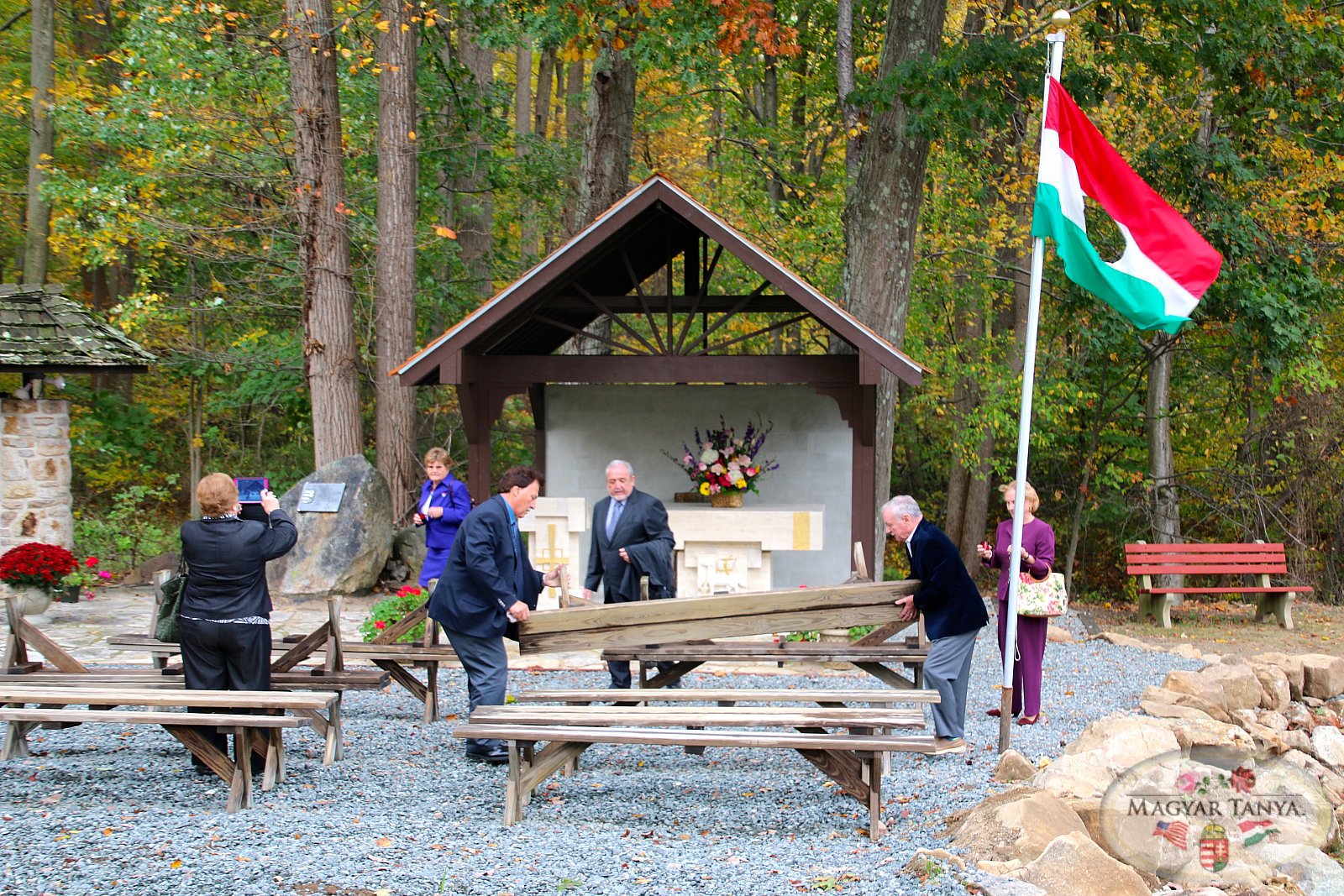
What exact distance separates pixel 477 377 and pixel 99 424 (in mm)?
10816

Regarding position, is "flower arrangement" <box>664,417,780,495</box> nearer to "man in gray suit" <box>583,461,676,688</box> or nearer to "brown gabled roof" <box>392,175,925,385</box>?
"brown gabled roof" <box>392,175,925,385</box>

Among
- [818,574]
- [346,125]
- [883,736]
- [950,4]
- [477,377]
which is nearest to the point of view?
[883,736]

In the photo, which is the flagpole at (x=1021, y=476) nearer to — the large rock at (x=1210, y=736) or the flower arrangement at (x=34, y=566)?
the large rock at (x=1210, y=736)

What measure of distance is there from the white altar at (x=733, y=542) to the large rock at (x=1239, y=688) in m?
3.65

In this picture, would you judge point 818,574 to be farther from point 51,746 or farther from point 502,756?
point 51,746

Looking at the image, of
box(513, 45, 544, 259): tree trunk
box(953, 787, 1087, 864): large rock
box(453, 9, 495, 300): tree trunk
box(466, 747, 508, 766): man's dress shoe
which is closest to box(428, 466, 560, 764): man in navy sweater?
box(466, 747, 508, 766): man's dress shoe

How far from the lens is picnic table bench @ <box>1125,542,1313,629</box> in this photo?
1457 cm

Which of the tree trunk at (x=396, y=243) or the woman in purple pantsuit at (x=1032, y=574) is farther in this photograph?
the tree trunk at (x=396, y=243)

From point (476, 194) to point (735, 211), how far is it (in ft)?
14.4

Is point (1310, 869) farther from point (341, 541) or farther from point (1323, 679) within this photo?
point (341, 541)

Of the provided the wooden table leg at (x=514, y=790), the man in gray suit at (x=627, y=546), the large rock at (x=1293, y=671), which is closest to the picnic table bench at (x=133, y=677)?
the wooden table leg at (x=514, y=790)

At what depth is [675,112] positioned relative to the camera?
23219 millimetres

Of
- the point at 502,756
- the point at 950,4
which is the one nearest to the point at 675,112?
the point at 950,4

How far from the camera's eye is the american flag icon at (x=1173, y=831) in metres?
5.70
